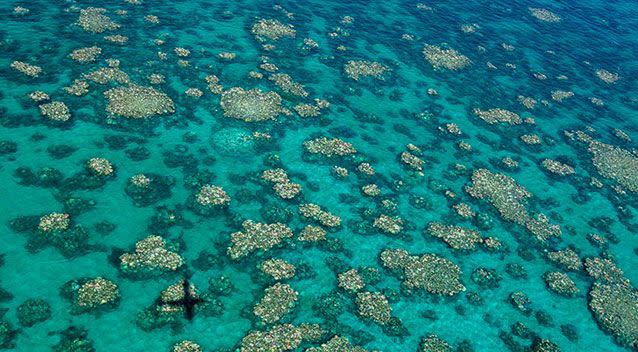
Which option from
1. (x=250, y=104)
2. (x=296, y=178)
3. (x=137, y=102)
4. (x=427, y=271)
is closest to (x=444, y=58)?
(x=250, y=104)

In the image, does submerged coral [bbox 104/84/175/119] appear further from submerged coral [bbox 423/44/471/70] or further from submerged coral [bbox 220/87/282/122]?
submerged coral [bbox 423/44/471/70]

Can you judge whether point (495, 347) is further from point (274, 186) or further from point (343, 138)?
point (343, 138)

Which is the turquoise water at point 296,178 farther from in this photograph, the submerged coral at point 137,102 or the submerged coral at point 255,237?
the submerged coral at point 255,237

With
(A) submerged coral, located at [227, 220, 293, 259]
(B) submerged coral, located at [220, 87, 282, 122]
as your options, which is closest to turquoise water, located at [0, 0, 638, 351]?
(B) submerged coral, located at [220, 87, 282, 122]

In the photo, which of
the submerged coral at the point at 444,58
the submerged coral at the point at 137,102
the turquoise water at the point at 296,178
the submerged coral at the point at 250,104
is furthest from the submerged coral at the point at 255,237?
the submerged coral at the point at 444,58

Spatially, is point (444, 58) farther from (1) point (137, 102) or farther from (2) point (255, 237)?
(2) point (255, 237)

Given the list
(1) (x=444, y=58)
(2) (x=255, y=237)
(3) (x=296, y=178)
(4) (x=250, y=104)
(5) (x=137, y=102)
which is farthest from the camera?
(1) (x=444, y=58)

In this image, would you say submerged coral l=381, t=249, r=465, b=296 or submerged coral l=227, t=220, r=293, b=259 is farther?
submerged coral l=381, t=249, r=465, b=296

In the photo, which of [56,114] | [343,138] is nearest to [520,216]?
[343,138]
